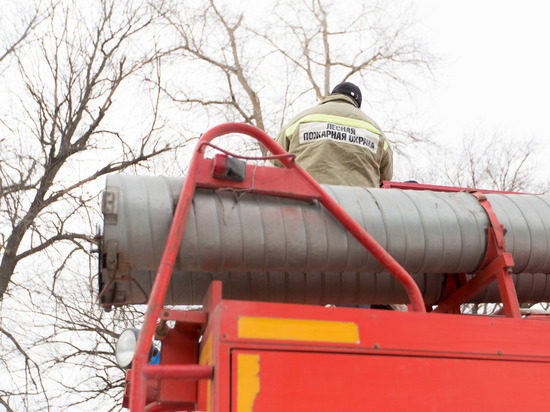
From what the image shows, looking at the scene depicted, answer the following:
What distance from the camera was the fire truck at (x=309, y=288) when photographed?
169 centimetres

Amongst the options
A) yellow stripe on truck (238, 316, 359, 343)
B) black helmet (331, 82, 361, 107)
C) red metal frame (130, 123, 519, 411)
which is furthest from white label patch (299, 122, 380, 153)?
yellow stripe on truck (238, 316, 359, 343)

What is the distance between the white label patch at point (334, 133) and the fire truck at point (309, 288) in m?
0.93

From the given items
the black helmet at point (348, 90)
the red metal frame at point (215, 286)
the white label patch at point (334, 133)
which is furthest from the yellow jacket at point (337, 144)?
the red metal frame at point (215, 286)

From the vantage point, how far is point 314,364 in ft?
5.60

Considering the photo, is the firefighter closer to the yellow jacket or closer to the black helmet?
the yellow jacket

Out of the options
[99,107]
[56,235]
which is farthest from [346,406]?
[99,107]

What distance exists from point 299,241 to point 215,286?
1.23ft

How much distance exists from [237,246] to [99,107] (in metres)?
11.0

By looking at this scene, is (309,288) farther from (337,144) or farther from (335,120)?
(335,120)

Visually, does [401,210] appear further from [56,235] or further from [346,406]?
[56,235]

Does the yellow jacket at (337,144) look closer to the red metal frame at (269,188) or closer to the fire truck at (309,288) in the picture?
the fire truck at (309,288)

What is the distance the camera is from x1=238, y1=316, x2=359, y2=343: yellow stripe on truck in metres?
1.70

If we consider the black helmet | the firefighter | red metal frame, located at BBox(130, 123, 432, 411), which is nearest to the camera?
red metal frame, located at BBox(130, 123, 432, 411)

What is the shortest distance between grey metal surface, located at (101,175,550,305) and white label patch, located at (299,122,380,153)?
92 centimetres
